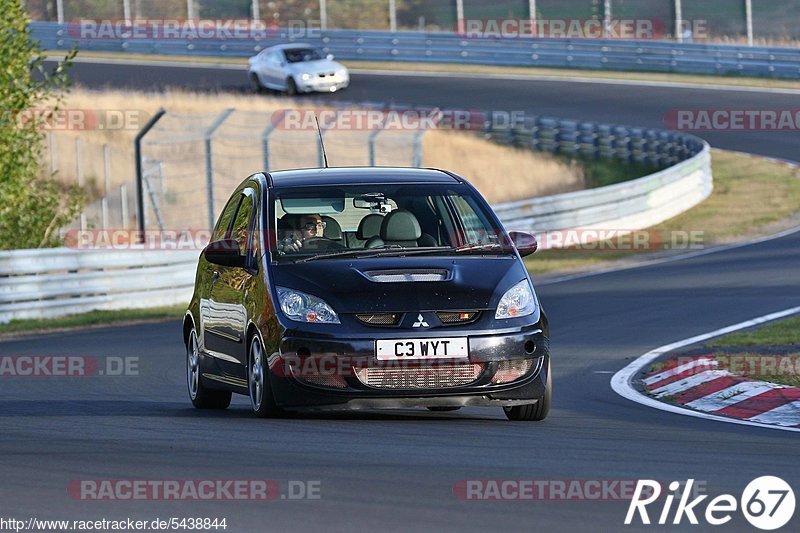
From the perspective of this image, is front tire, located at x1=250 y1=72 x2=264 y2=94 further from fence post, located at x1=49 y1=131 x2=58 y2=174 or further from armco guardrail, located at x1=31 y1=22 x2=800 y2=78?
fence post, located at x1=49 y1=131 x2=58 y2=174

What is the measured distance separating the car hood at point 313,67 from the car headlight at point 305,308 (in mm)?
33508

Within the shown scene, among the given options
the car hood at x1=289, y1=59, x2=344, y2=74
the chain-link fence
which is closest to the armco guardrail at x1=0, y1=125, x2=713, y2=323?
the car hood at x1=289, y1=59, x2=344, y2=74

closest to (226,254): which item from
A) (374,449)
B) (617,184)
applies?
(374,449)

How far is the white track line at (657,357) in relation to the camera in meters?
9.60

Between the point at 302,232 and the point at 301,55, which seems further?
the point at 301,55

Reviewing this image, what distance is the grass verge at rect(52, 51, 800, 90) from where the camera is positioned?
136ft

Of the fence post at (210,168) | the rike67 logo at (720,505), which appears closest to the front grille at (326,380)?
the rike67 logo at (720,505)

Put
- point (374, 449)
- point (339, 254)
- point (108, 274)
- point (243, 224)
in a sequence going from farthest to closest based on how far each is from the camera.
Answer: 1. point (108, 274)
2. point (243, 224)
3. point (339, 254)
4. point (374, 449)

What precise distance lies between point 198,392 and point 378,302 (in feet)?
7.78

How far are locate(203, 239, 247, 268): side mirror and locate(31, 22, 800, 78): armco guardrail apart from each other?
3280 cm

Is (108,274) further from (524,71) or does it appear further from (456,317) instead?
(524,71)

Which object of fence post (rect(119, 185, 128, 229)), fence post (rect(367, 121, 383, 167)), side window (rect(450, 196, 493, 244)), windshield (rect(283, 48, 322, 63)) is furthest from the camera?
windshield (rect(283, 48, 322, 63))

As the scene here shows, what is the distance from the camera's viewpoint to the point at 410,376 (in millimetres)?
8664

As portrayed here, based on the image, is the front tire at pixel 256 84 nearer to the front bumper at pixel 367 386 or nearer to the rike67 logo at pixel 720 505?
the front bumper at pixel 367 386
